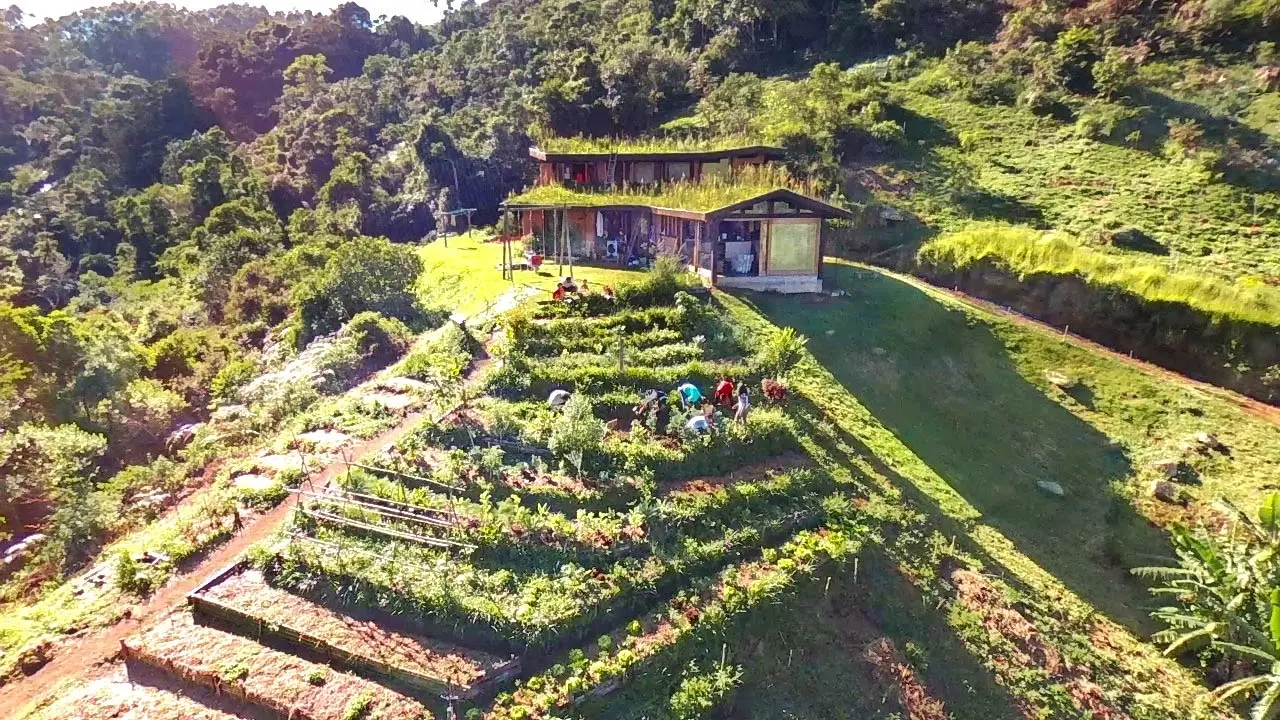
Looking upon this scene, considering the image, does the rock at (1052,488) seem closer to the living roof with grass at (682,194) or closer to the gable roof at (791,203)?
the gable roof at (791,203)

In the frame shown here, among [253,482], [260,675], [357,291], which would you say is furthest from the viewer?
[357,291]

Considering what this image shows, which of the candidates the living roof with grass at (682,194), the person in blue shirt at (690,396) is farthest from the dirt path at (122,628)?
the living roof with grass at (682,194)

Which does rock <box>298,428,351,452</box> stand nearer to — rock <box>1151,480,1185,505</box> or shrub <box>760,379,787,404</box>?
shrub <box>760,379,787,404</box>

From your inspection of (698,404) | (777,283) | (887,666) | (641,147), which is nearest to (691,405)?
(698,404)

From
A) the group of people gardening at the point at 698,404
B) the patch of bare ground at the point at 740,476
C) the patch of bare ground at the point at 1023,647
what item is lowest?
the patch of bare ground at the point at 1023,647

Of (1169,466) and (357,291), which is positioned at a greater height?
(357,291)

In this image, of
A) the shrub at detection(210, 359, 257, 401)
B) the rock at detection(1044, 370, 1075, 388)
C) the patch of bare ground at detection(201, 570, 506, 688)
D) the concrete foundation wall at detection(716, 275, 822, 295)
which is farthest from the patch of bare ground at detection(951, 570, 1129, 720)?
the shrub at detection(210, 359, 257, 401)

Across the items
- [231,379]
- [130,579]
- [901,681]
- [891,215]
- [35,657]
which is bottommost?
[901,681]

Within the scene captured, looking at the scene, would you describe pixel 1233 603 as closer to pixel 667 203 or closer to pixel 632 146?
pixel 667 203

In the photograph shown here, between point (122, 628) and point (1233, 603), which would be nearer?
point (122, 628)
